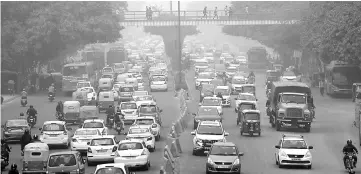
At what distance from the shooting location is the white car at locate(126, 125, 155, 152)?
156ft

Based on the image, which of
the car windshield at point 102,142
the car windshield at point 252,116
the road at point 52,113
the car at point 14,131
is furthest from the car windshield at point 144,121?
the car windshield at point 102,142

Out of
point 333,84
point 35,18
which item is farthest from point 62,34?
point 333,84

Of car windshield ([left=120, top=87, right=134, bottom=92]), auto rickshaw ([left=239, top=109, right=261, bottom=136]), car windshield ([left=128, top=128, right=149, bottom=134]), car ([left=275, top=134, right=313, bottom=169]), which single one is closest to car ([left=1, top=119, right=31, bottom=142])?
car windshield ([left=128, top=128, right=149, bottom=134])

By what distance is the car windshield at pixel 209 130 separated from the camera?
156 ft

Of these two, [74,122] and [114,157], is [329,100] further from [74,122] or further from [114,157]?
[114,157]

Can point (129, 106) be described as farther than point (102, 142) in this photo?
Yes

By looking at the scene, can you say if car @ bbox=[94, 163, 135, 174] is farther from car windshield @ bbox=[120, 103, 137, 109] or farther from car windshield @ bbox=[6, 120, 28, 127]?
car windshield @ bbox=[120, 103, 137, 109]

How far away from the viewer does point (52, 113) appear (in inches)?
2906

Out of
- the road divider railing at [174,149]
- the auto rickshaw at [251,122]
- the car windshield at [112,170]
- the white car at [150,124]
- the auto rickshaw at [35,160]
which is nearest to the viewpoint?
the car windshield at [112,170]

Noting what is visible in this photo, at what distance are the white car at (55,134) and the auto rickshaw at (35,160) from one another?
8345 millimetres

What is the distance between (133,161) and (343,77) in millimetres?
50898

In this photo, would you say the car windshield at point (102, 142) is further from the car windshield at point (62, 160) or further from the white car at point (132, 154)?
the car windshield at point (62, 160)

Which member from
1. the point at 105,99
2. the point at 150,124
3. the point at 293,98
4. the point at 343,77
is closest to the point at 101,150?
the point at 150,124

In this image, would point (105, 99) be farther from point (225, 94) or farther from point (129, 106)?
point (225, 94)
